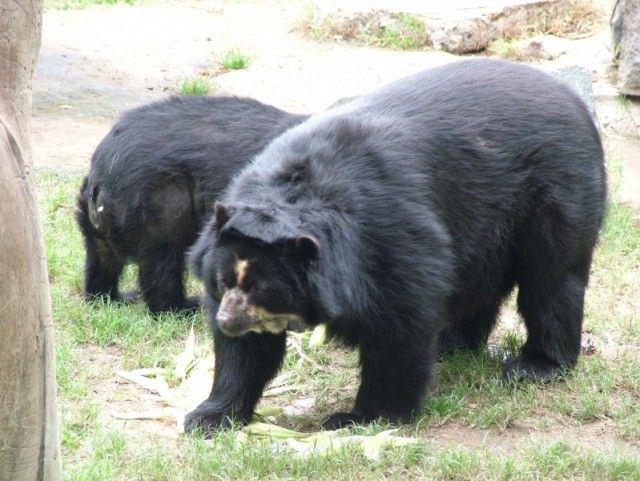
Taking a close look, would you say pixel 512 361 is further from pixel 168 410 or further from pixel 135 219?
pixel 135 219

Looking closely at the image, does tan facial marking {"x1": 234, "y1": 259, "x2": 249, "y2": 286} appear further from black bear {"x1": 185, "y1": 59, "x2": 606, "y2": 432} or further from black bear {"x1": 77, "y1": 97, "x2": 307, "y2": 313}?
black bear {"x1": 77, "y1": 97, "x2": 307, "y2": 313}

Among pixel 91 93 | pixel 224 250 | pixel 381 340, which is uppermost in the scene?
pixel 224 250

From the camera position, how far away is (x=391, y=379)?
17.6ft

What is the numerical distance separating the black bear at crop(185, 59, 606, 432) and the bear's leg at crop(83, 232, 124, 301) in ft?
6.44

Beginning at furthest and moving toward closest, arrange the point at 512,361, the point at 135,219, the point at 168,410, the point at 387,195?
the point at 135,219 < the point at 512,361 < the point at 168,410 < the point at 387,195

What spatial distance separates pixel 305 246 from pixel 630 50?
6595 millimetres

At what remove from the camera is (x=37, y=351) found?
3.76 meters

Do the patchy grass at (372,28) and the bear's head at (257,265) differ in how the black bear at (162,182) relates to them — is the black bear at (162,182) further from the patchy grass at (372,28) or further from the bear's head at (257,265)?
the patchy grass at (372,28)

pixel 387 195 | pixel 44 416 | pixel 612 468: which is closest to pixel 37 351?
pixel 44 416

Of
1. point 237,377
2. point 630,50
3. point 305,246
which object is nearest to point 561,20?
point 630,50

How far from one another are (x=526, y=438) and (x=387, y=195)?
1354mm

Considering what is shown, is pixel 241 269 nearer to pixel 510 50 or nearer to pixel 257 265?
pixel 257 265

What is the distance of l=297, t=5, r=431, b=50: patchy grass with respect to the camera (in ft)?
44.1

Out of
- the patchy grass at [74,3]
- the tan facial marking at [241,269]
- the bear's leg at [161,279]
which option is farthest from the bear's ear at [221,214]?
the patchy grass at [74,3]
